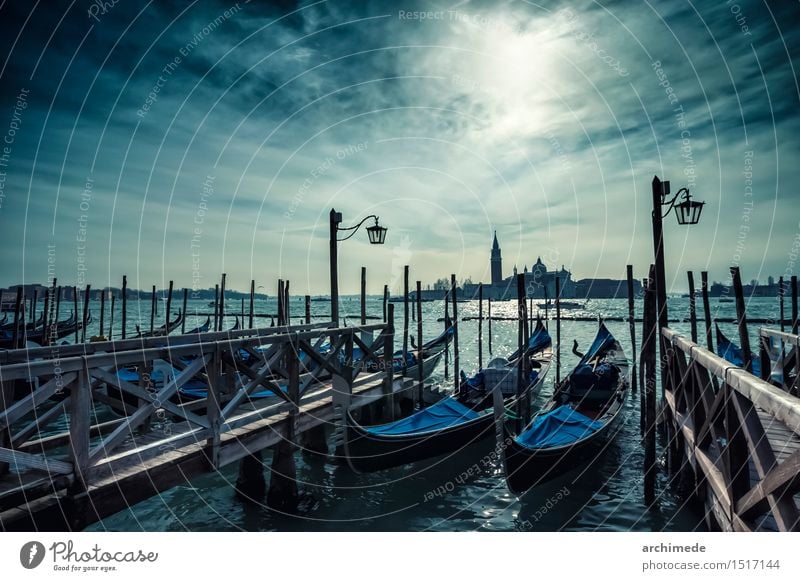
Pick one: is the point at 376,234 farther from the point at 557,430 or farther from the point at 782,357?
the point at 782,357

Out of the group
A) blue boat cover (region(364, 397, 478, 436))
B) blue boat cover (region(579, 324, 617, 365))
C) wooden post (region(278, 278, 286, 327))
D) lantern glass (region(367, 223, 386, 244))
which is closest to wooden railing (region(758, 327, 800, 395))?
blue boat cover (region(364, 397, 478, 436))

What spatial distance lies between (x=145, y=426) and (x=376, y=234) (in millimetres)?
4562

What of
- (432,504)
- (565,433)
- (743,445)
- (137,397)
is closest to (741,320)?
(565,433)

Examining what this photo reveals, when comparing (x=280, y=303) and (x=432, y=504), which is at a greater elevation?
(x=280, y=303)

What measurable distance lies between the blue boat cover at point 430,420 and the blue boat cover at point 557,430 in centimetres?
120

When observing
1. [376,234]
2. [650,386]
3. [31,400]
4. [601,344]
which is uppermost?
[376,234]

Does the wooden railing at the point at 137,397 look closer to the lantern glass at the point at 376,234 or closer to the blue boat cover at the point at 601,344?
the lantern glass at the point at 376,234

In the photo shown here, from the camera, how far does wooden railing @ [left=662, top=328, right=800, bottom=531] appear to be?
219 cm

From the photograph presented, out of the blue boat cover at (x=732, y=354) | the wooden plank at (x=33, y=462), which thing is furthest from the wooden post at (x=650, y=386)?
the blue boat cover at (x=732, y=354)

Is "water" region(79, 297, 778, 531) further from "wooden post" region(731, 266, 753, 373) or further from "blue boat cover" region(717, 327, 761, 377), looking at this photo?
"blue boat cover" region(717, 327, 761, 377)

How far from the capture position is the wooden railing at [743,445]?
219 cm

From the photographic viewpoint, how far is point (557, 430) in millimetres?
7152
